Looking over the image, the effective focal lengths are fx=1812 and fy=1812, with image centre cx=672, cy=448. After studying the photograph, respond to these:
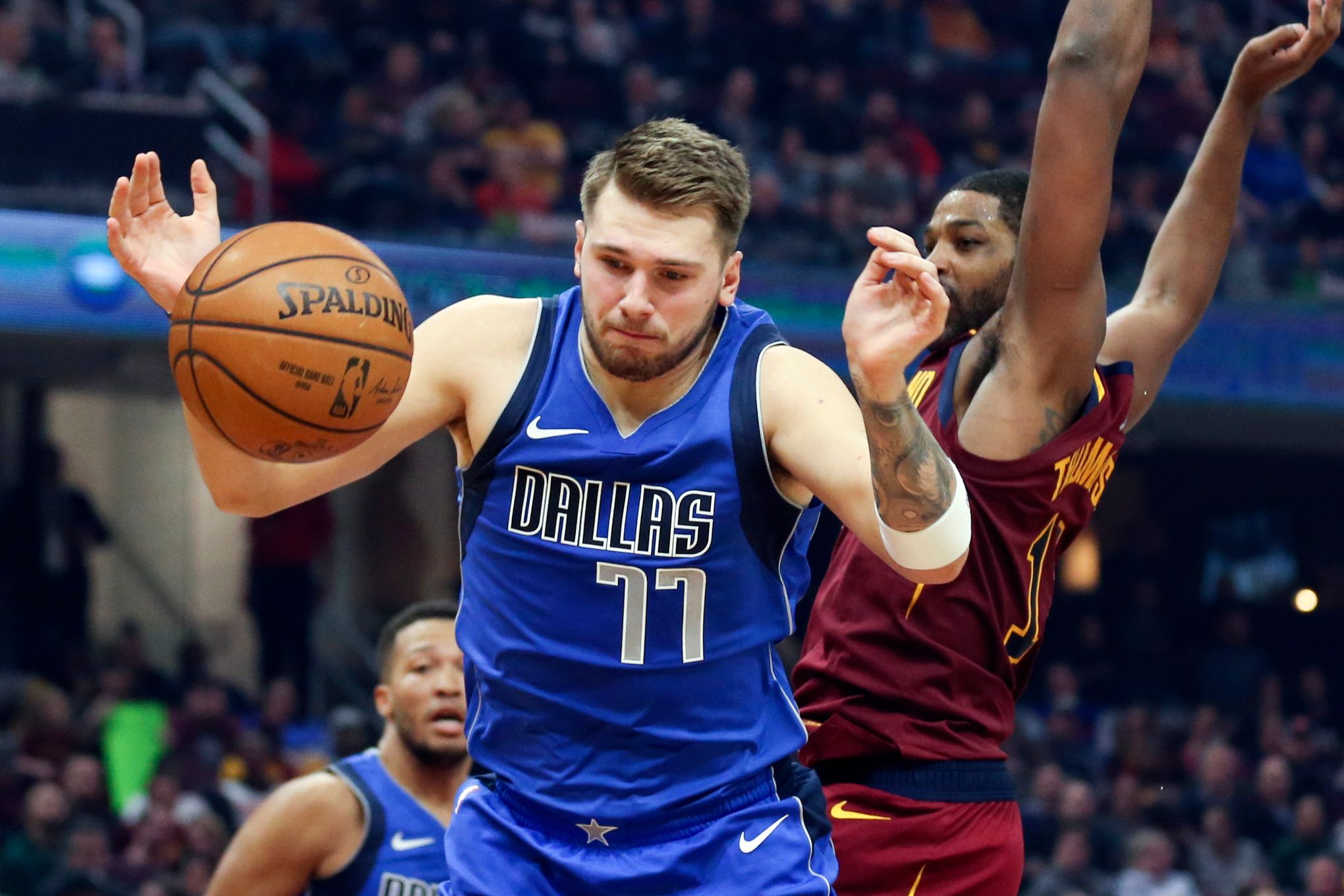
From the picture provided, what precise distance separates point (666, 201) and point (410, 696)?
7.59 ft

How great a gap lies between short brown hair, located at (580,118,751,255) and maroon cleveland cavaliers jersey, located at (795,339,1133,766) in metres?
0.78

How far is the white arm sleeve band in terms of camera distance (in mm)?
2920

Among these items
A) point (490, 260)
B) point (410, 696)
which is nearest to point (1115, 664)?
point (490, 260)

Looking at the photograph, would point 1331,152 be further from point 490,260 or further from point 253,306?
point 253,306

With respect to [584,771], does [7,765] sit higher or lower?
lower

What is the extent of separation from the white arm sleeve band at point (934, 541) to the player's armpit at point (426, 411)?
2.41ft

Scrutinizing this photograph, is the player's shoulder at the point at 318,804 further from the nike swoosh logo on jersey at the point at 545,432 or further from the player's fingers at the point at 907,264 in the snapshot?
the player's fingers at the point at 907,264

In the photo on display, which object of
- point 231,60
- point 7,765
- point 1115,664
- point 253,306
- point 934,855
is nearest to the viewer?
point 253,306

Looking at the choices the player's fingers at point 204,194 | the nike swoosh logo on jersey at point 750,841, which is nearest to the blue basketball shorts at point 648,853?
the nike swoosh logo on jersey at point 750,841

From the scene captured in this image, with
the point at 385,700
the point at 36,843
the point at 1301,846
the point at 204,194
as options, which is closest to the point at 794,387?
the point at 204,194

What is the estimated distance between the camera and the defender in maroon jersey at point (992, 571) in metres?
3.50

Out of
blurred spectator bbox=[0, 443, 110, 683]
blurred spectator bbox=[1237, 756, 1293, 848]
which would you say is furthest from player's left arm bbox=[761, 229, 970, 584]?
blurred spectator bbox=[0, 443, 110, 683]

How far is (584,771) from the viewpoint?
3111 mm

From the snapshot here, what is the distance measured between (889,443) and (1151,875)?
8.01 m
